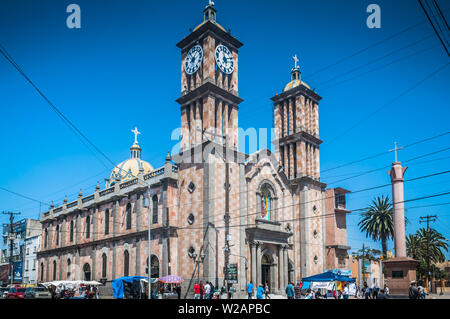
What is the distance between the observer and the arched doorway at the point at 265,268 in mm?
44969

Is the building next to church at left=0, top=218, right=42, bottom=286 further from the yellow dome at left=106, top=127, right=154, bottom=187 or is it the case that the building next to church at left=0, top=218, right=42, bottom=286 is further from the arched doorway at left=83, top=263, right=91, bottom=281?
the arched doorway at left=83, top=263, right=91, bottom=281

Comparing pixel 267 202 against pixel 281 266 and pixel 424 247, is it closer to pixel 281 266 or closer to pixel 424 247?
pixel 281 266

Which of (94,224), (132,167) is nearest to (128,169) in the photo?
(132,167)

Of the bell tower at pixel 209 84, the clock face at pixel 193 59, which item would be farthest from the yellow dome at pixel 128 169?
the clock face at pixel 193 59

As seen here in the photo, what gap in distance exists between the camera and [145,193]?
150ft

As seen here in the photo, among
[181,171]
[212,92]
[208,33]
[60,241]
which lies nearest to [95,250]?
[60,241]

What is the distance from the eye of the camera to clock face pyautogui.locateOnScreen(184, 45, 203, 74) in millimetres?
45219

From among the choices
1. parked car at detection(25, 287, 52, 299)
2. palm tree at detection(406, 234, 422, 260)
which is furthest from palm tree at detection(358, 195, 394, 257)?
parked car at detection(25, 287, 52, 299)

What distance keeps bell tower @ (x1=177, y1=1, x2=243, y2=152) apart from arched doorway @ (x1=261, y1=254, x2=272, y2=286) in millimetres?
12164

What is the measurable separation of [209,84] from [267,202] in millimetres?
14543

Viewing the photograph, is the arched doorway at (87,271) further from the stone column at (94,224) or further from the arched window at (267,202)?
the arched window at (267,202)
